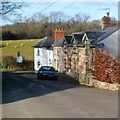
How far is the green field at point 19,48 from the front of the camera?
76.2 metres

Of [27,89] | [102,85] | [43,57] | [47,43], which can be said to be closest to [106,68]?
[102,85]

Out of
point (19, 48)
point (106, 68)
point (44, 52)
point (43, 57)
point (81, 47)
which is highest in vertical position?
point (19, 48)

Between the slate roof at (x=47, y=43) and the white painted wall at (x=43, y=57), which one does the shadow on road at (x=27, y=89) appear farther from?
the slate roof at (x=47, y=43)

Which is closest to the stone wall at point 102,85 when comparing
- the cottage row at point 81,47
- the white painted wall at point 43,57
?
the cottage row at point 81,47

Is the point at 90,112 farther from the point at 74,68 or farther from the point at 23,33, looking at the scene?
the point at 23,33

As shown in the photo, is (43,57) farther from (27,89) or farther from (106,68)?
(27,89)

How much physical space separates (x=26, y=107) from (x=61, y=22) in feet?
249

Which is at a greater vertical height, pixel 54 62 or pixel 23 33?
pixel 23 33

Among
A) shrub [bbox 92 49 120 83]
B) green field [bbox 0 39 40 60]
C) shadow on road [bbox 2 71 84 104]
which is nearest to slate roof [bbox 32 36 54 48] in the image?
green field [bbox 0 39 40 60]

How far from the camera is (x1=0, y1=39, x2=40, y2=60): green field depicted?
3000 inches

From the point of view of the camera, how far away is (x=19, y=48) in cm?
8094

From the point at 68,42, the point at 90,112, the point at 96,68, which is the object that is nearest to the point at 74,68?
the point at 68,42

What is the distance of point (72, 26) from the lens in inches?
3401

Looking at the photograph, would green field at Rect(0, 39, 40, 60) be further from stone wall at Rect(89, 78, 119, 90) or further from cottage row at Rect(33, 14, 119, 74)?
stone wall at Rect(89, 78, 119, 90)
